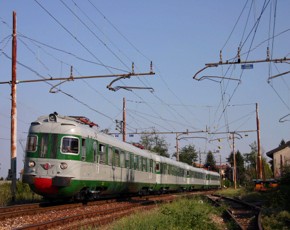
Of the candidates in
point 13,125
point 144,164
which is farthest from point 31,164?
point 144,164

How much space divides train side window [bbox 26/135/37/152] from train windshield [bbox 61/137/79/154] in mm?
1124

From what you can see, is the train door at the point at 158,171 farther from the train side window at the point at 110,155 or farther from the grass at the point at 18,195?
the train side window at the point at 110,155

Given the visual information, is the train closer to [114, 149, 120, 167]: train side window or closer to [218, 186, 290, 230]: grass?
[114, 149, 120, 167]: train side window

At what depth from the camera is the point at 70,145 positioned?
690 inches

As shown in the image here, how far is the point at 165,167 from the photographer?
35906mm

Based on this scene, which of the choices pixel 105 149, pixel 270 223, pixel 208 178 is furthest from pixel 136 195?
pixel 208 178

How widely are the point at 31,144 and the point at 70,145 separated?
157 cm

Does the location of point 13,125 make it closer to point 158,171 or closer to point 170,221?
point 170,221

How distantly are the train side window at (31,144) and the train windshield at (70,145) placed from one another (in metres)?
1.12

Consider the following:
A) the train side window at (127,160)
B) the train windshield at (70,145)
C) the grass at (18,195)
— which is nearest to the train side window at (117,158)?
the train side window at (127,160)

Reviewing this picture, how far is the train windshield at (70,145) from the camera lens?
57.1ft

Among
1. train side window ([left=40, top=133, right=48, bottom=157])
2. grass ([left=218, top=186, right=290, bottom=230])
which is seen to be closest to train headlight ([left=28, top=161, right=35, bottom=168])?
train side window ([left=40, top=133, right=48, bottom=157])

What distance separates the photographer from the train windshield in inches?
685

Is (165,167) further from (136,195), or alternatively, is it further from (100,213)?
(100,213)
